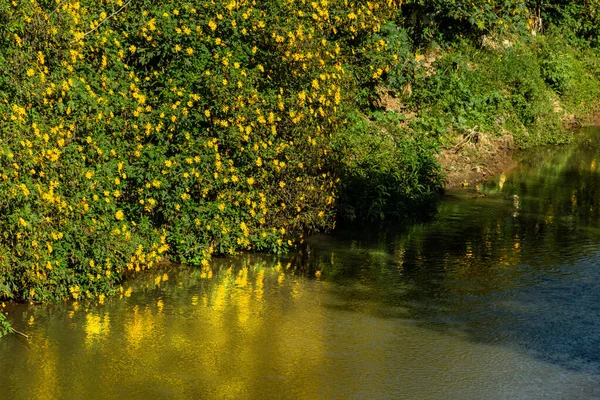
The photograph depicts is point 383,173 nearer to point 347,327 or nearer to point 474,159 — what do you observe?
point 474,159

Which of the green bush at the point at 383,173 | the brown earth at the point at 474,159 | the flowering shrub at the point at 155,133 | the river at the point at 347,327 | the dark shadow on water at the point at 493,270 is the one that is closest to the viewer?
the river at the point at 347,327

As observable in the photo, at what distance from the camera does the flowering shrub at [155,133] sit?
884 centimetres

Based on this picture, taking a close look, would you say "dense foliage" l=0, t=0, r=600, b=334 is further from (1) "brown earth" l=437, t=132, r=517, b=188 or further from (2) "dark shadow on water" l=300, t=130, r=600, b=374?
(2) "dark shadow on water" l=300, t=130, r=600, b=374

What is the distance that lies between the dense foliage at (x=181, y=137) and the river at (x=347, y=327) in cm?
46

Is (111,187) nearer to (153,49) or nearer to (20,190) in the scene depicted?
(20,190)

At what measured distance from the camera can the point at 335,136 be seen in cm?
1205

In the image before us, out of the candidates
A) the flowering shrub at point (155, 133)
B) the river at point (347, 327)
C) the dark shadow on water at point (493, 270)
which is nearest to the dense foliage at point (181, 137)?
the flowering shrub at point (155, 133)

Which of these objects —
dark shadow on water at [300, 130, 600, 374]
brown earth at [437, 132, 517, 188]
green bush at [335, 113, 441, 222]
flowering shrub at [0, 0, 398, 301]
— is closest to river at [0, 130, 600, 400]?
dark shadow on water at [300, 130, 600, 374]

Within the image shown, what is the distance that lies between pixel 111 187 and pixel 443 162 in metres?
6.95

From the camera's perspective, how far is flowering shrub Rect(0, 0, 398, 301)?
8.84 metres

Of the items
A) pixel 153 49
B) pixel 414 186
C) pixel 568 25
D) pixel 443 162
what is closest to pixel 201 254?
pixel 153 49

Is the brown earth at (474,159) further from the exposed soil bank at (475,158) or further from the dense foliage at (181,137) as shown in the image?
the dense foliage at (181,137)

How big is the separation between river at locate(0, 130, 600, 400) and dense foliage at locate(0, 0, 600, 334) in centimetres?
46

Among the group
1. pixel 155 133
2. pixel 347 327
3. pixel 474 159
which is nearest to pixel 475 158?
pixel 474 159
